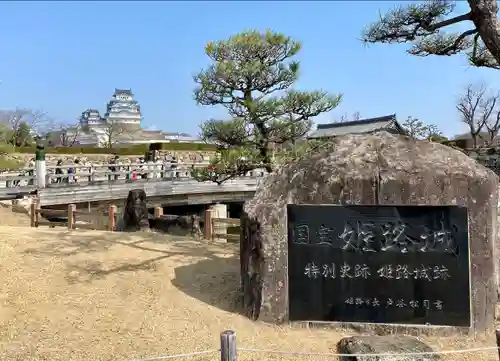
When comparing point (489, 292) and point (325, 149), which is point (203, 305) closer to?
point (325, 149)

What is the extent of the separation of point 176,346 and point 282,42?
285 inches

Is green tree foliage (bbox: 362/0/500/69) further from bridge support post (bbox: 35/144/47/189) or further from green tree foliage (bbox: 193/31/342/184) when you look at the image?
bridge support post (bbox: 35/144/47/189)

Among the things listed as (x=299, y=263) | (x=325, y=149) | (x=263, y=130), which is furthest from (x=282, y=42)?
(x=299, y=263)

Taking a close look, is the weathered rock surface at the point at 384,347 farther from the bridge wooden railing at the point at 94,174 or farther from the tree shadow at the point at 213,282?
the bridge wooden railing at the point at 94,174

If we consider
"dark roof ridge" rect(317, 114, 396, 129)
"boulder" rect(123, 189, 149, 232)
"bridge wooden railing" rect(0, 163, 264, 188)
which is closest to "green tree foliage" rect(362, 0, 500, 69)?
"boulder" rect(123, 189, 149, 232)

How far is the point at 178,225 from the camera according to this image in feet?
39.3

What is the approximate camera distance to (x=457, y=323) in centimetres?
485

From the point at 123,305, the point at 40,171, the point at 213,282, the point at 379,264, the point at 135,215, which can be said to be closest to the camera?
the point at 379,264

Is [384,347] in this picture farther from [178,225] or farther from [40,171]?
[40,171]

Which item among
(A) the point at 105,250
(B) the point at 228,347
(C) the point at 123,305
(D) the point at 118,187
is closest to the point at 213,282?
(C) the point at 123,305

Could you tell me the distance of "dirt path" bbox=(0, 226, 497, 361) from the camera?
473 centimetres

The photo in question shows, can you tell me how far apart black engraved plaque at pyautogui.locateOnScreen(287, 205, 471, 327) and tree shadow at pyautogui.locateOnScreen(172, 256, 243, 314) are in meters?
1.04

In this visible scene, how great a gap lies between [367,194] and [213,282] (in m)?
2.65

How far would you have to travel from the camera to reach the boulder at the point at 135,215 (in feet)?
41.3
